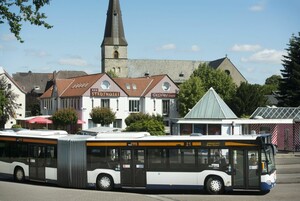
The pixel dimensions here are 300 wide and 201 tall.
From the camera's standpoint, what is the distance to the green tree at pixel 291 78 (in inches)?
2539

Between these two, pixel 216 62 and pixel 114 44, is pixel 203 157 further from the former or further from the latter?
pixel 216 62

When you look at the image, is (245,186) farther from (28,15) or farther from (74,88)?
(74,88)

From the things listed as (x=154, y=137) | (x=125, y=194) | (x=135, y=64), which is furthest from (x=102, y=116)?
(x=135, y=64)

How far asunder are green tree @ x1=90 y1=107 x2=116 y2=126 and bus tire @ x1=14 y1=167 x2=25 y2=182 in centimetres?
3846

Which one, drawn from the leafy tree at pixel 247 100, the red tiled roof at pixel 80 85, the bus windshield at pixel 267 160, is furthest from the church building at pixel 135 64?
the bus windshield at pixel 267 160

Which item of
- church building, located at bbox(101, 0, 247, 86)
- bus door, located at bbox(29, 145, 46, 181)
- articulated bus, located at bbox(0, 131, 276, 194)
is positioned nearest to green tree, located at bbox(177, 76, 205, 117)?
church building, located at bbox(101, 0, 247, 86)

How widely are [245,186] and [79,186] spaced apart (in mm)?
7215

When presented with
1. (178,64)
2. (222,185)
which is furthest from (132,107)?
(222,185)

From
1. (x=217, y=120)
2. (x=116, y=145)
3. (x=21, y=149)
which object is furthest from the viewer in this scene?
(x=217, y=120)

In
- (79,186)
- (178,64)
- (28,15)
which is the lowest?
(79,186)

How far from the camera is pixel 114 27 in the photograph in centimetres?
10025

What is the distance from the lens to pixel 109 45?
341 feet

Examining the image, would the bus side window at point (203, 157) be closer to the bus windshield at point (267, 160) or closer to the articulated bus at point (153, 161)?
the articulated bus at point (153, 161)

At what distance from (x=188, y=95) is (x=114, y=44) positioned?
115 ft
